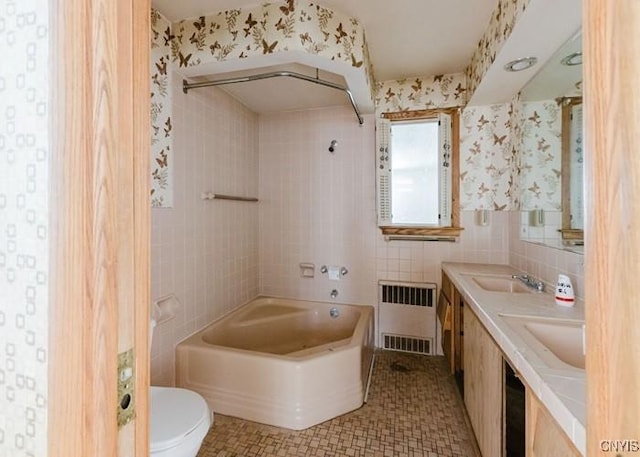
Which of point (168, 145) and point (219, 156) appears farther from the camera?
point (219, 156)

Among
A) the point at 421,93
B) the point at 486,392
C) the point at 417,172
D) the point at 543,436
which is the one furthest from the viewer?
the point at 417,172

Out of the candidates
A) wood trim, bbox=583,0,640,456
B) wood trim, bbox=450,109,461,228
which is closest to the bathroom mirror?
wood trim, bbox=450,109,461,228

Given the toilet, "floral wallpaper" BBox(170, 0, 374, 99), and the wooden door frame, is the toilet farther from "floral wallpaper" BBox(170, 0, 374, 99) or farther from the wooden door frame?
"floral wallpaper" BBox(170, 0, 374, 99)

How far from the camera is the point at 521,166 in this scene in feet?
7.81

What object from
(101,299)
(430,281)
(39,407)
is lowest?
(430,281)

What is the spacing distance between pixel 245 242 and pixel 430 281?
185cm

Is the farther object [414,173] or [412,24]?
[414,173]

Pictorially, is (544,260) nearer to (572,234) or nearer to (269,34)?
(572,234)

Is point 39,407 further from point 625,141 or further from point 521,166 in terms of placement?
point 521,166

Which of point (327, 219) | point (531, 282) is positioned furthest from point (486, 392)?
point (327, 219)

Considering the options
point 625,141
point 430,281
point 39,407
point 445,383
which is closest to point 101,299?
point 39,407

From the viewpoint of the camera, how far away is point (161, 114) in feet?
6.46

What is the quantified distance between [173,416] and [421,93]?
2.94 meters

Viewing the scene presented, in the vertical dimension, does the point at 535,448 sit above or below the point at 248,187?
below
